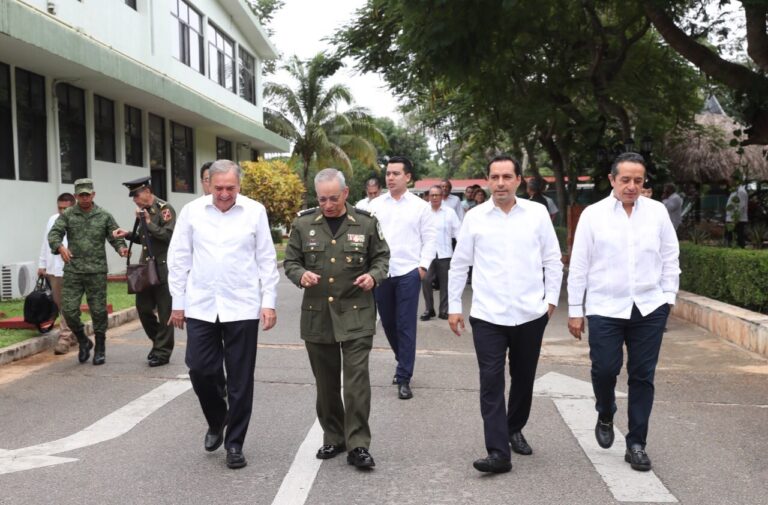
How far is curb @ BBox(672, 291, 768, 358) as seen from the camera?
9039 millimetres

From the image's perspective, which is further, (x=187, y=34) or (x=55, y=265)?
(x=187, y=34)

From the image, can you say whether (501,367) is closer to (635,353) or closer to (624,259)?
(635,353)

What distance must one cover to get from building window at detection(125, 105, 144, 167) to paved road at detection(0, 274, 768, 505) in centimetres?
1150


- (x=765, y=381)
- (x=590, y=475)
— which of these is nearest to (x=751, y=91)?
(x=765, y=381)

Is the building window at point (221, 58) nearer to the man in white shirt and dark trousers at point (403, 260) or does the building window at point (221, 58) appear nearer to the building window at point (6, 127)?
the building window at point (6, 127)

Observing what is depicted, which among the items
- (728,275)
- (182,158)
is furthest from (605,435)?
(182,158)

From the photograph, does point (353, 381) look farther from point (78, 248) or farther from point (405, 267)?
point (78, 248)

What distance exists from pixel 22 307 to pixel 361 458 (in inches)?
354

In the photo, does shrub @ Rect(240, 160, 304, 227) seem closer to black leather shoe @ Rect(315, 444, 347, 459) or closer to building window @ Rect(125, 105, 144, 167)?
building window @ Rect(125, 105, 144, 167)

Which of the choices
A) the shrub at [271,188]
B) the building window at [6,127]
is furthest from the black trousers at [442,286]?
the shrub at [271,188]

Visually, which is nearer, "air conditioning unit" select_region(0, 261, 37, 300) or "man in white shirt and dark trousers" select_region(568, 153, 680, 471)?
"man in white shirt and dark trousers" select_region(568, 153, 680, 471)

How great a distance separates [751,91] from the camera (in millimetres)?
12328

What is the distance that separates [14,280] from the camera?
1354 centimetres

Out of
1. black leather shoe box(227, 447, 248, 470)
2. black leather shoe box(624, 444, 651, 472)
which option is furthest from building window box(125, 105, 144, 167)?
black leather shoe box(624, 444, 651, 472)
